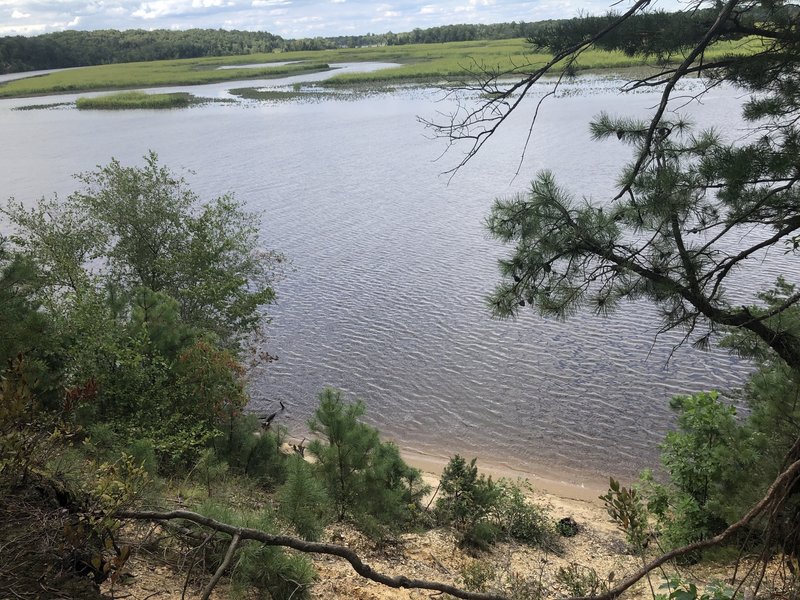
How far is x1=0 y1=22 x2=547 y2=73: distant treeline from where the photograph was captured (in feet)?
374

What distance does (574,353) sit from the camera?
51.2ft

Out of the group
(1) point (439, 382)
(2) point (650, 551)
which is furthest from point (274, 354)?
(2) point (650, 551)

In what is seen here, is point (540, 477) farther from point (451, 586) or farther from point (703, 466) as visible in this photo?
point (451, 586)

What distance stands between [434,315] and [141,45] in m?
135

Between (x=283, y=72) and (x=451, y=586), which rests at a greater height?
(x=451, y=586)

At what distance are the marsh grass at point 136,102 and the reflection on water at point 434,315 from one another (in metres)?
23.6

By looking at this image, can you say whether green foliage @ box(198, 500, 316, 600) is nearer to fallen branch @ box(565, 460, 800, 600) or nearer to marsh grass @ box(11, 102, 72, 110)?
fallen branch @ box(565, 460, 800, 600)

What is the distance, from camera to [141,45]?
432ft

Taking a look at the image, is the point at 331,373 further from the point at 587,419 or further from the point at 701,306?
the point at 701,306

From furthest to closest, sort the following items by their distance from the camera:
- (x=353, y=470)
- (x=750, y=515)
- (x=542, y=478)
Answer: (x=542, y=478), (x=353, y=470), (x=750, y=515)

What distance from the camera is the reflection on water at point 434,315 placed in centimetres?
1341

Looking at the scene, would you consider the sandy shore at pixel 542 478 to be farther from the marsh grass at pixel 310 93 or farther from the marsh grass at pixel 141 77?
the marsh grass at pixel 141 77

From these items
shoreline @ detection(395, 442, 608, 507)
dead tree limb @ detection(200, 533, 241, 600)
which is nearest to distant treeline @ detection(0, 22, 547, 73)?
shoreline @ detection(395, 442, 608, 507)

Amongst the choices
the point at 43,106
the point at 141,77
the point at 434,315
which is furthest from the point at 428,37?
the point at 434,315
